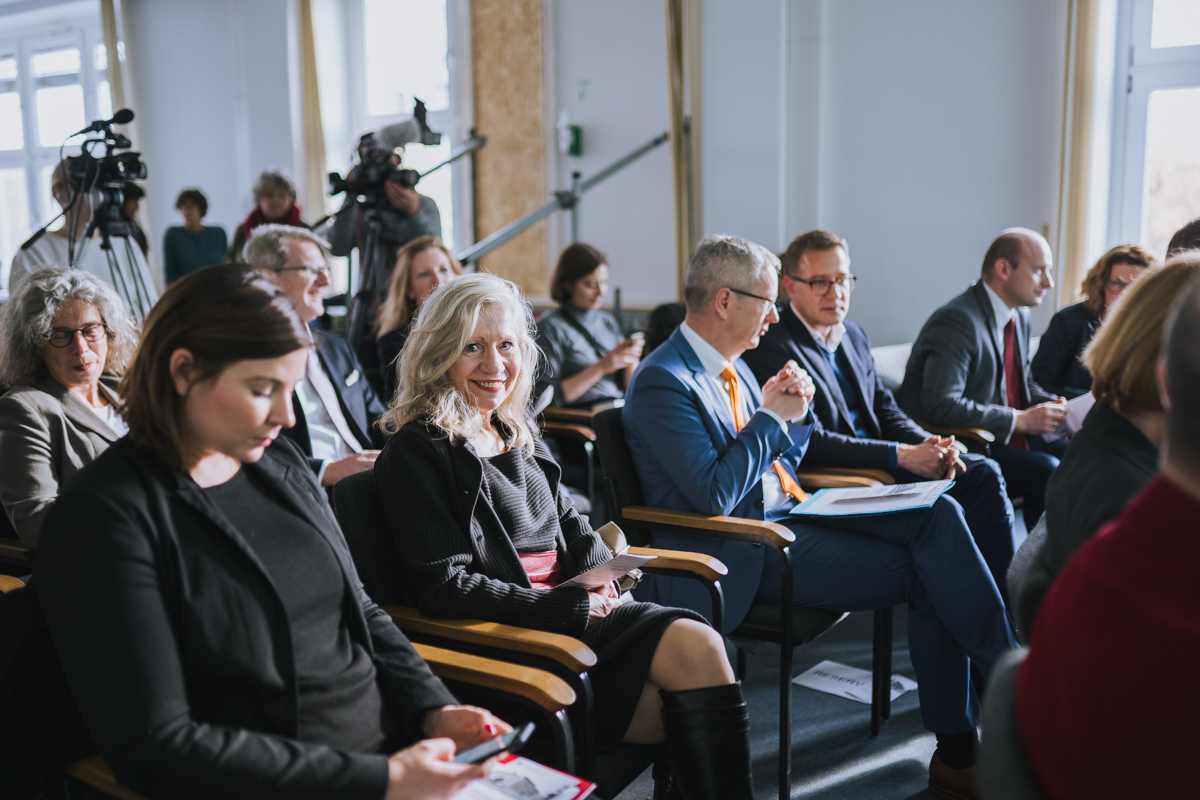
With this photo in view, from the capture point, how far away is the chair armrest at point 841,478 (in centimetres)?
235

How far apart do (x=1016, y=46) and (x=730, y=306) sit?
10.3ft

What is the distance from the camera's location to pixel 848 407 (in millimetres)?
2781

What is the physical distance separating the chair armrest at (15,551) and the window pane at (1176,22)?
4.86 metres

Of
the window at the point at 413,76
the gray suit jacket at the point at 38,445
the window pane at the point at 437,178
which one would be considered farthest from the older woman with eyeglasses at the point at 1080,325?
the window pane at the point at 437,178

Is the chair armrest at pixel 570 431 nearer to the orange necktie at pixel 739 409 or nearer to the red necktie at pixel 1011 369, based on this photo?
the orange necktie at pixel 739 409

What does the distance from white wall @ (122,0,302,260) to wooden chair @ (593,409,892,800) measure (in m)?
5.43

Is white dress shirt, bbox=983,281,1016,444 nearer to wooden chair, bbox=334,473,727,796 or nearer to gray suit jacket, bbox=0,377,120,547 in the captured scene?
wooden chair, bbox=334,473,727,796

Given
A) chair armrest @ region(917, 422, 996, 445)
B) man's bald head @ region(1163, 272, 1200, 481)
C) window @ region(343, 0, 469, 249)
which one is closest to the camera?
man's bald head @ region(1163, 272, 1200, 481)

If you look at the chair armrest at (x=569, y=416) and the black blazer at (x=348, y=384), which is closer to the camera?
the black blazer at (x=348, y=384)

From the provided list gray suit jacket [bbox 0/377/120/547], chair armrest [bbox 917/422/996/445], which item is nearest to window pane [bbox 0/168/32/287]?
gray suit jacket [bbox 0/377/120/547]

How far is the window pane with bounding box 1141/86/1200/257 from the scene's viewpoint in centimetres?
439

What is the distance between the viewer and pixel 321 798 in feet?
3.16

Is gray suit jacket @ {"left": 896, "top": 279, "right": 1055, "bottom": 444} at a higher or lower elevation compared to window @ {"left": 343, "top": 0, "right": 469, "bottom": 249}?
lower

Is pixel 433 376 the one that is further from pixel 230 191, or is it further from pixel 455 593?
pixel 230 191
